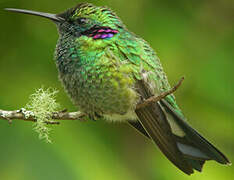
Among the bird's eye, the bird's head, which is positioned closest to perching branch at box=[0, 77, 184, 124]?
the bird's head

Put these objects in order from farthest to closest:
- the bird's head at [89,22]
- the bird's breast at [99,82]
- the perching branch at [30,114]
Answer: the bird's head at [89,22] < the bird's breast at [99,82] < the perching branch at [30,114]

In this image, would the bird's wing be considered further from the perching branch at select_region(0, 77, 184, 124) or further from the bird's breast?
the perching branch at select_region(0, 77, 184, 124)

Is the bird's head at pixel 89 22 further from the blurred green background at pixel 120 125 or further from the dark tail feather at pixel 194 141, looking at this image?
the dark tail feather at pixel 194 141

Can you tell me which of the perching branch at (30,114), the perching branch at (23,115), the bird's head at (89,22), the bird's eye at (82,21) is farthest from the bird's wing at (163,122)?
the perching branch at (23,115)

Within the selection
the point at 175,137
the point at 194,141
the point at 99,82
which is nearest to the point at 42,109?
the point at 99,82

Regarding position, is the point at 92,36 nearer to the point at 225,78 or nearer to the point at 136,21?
the point at 136,21
